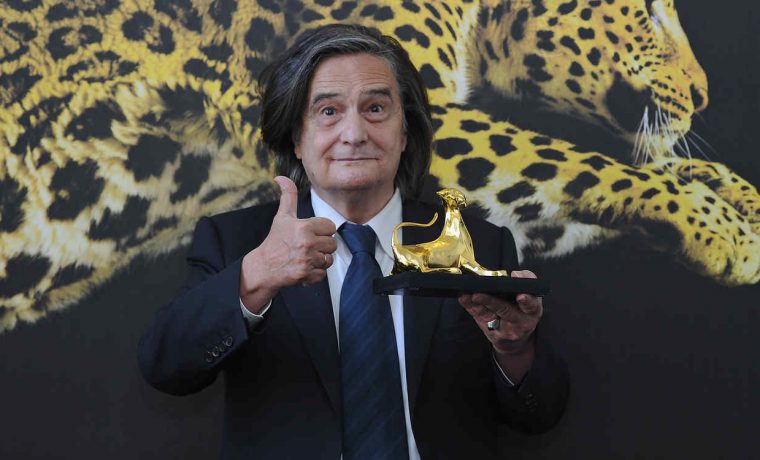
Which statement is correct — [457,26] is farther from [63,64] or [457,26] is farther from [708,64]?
[63,64]

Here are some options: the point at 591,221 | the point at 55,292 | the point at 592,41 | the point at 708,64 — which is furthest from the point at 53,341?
the point at 708,64

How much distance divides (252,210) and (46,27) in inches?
24.3

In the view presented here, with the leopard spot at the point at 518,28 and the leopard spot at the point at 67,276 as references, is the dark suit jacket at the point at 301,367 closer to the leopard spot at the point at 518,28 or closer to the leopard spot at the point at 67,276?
the leopard spot at the point at 67,276

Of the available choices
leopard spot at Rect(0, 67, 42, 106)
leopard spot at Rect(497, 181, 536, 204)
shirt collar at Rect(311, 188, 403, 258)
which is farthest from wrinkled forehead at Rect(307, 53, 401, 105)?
leopard spot at Rect(0, 67, 42, 106)

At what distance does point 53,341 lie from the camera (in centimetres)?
205

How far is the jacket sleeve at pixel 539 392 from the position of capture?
1764 mm

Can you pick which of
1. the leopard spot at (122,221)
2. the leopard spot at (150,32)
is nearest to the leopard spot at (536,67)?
the leopard spot at (150,32)

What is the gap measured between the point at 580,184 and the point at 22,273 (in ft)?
3.89

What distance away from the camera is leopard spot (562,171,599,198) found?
2184 millimetres

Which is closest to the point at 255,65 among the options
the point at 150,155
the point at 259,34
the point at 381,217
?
the point at 259,34

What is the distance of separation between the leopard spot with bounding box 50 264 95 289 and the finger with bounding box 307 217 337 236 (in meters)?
0.73

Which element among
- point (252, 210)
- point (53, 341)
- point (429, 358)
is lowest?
point (53, 341)

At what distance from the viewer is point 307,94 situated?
1878mm

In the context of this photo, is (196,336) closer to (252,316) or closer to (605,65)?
(252,316)
